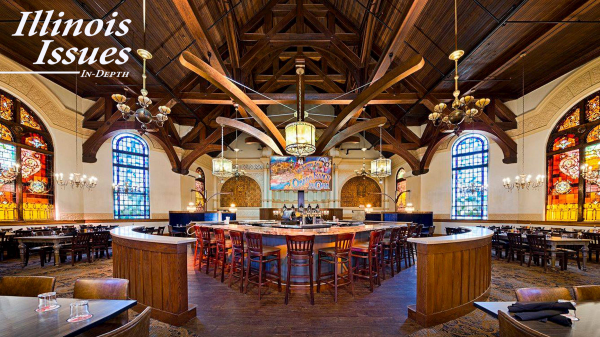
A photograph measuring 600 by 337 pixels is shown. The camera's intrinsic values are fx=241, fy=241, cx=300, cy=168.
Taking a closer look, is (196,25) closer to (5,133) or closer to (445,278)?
(445,278)

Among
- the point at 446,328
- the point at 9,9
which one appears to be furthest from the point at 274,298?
the point at 9,9

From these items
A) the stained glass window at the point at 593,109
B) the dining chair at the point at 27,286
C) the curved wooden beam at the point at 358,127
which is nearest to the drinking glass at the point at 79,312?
the dining chair at the point at 27,286

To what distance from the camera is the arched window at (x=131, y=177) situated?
1023 centimetres

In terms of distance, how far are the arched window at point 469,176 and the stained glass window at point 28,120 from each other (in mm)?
15870

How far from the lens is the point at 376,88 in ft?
17.1

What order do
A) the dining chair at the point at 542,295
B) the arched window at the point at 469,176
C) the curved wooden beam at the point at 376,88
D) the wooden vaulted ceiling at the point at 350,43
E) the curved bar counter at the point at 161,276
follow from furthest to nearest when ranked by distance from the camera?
the arched window at the point at 469,176 < the wooden vaulted ceiling at the point at 350,43 < the curved wooden beam at the point at 376,88 < the curved bar counter at the point at 161,276 < the dining chair at the point at 542,295

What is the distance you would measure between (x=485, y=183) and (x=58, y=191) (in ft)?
52.6

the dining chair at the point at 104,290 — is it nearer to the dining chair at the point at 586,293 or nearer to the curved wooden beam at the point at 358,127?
the dining chair at the point at 586,293

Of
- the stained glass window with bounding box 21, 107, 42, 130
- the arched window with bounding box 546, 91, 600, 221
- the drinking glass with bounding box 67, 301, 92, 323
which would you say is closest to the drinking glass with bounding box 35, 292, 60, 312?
the drinking glass with bounding box 67, 301, 92, 323

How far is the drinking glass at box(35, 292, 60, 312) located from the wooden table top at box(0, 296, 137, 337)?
0.03 metres

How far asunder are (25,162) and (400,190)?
→ 16299 millimetres

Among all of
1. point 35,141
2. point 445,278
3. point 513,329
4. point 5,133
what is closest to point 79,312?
point 513,329

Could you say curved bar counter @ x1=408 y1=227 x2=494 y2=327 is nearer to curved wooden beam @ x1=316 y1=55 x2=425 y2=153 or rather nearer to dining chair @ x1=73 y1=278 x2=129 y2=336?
curved wooden beam @ x1=316 y1=55 x2=425 y2=153

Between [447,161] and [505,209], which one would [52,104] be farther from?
[505,209]
